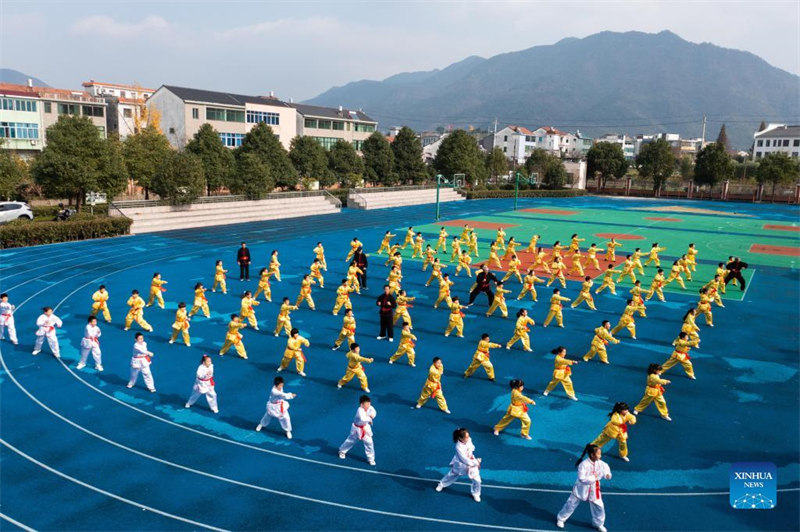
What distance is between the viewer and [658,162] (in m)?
78.9

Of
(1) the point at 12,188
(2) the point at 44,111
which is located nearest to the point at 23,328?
(1) the point at 12,188

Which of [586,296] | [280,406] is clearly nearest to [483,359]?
[280,406]

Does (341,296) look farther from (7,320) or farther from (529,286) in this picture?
(7,320)

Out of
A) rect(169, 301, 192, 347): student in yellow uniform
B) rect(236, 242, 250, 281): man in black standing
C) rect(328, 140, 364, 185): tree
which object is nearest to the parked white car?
rect(236, 242, 250, 281): man in black standing

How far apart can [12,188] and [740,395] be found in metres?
43.7

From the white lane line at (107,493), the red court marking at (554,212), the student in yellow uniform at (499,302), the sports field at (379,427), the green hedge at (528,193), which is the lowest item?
the white lane line at (107,493)

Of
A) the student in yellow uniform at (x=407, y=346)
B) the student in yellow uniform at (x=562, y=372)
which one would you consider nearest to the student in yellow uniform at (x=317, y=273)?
the student in yellow uniform at (x=407, y=346)

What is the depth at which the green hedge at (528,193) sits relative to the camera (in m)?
66.4

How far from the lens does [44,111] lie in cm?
6350

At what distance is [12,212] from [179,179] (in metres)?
9.92

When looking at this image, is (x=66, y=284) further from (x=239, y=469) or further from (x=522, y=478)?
(x=522, y=478)

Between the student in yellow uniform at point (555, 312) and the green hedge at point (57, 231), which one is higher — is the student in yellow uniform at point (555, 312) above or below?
below

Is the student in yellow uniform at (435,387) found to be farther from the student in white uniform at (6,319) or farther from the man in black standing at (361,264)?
the student in white uniform at (6,319)

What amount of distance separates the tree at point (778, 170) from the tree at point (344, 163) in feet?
165
